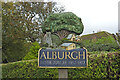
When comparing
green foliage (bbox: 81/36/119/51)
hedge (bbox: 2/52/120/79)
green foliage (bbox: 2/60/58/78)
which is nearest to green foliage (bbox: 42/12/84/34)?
green foliage (bbox: 81/36/119/51)

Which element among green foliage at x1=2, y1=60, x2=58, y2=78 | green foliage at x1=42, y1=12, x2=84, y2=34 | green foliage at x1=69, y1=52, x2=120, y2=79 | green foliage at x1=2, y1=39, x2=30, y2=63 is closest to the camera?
green foliage at x1=69, y1=52, x2=120, y2=79

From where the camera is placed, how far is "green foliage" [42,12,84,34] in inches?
183

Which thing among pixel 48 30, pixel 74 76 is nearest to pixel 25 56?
pixel 48 30

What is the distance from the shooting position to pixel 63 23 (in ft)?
15.5

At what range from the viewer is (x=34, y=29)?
8.77 meters

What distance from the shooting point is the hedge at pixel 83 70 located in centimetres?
443

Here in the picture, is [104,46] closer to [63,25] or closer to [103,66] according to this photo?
[103,66]

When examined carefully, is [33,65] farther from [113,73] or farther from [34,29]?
[34,29]

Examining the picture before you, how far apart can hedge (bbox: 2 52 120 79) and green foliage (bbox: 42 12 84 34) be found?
131 centimetres

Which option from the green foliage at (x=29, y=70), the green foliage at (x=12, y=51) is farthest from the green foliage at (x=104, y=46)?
the green foliage at (x=12, y=51)

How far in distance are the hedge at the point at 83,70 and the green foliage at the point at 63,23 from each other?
1314mm

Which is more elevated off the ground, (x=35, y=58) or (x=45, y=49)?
(x=45, y=49)

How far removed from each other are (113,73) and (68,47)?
2161 mm

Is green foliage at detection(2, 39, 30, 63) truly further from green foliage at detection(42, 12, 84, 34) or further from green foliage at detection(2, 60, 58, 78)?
green foliage at detection(42, 12, 84, 34)
